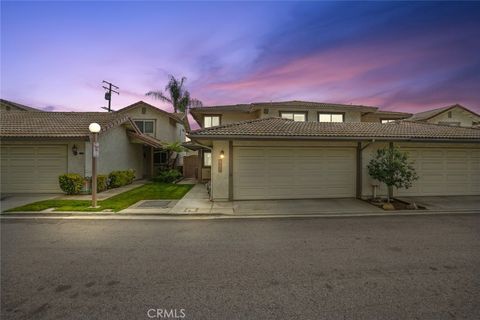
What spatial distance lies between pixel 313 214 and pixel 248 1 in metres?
11.5

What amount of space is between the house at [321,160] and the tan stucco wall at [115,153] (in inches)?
265

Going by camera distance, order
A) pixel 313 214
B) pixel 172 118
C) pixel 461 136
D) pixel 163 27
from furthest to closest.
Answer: pixel 172 118 → pixel 163 27 → pixel 461 136 → pixel 313 214

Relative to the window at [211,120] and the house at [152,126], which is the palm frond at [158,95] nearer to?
the house at [152,126]

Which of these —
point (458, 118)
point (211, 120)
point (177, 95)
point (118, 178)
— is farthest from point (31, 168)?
point (458, 118)

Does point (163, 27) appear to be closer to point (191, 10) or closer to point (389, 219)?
point (191, 10)

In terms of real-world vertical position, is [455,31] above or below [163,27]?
below

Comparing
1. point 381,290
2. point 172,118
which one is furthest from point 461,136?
point 172,118

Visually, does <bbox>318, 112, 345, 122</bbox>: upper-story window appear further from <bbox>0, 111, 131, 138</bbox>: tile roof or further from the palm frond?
the palm frond

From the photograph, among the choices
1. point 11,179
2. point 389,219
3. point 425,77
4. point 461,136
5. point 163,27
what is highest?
point 163,27

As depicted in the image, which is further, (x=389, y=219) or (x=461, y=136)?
(x=461, y=136)

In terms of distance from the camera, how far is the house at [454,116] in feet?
77.4

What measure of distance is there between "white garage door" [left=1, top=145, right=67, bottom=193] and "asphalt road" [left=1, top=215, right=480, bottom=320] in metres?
6.32

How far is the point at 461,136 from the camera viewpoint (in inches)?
438

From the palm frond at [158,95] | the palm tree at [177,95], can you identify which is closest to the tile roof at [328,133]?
the palm tree at [177,95]
